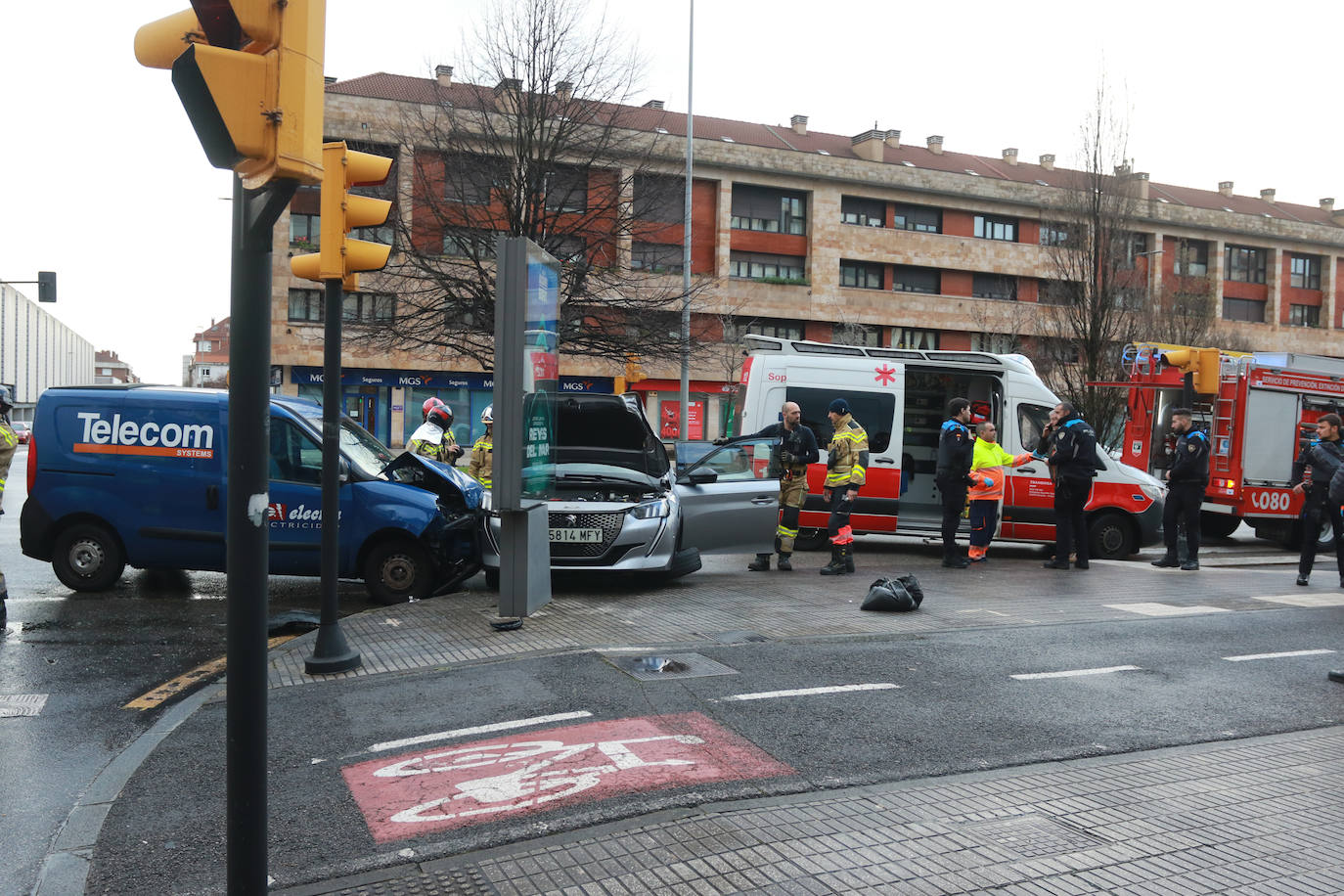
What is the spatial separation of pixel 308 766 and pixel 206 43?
10.7ft

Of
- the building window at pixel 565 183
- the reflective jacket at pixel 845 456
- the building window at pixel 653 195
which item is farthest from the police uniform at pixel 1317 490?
the building window at pixel 565 183

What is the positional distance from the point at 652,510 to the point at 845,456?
112 inches

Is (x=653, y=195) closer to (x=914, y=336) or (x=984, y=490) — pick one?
(x=984, y=490)

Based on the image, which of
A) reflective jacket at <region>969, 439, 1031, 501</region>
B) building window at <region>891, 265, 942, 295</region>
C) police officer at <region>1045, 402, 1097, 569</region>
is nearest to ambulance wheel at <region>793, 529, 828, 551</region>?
reflective jacket at <region>969, 439, 1031, 501</region>

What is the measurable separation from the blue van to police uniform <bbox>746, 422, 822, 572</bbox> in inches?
141

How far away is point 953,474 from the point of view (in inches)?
484

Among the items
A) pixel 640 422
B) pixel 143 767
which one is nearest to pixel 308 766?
pixel 143 767

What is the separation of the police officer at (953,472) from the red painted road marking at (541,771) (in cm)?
766

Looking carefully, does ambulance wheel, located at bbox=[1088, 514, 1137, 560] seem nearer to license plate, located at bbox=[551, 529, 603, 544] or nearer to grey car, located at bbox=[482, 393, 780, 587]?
grey car, located at bbox=[482, 393, 780, 587]

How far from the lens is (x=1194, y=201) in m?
62.8

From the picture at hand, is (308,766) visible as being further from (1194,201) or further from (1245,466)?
(1194,201)

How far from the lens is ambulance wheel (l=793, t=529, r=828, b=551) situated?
45.6 ft

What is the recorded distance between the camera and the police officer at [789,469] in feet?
38.5

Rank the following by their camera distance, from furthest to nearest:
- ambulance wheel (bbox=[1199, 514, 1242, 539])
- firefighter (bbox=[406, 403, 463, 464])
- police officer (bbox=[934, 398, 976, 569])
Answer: ambulance wheel (bbox=[1199, 514, 1242, 539]) < police officer (bbox=[934, 398, 976, 569]) < firefighter (bbox=[406, 403, 463, 464])
